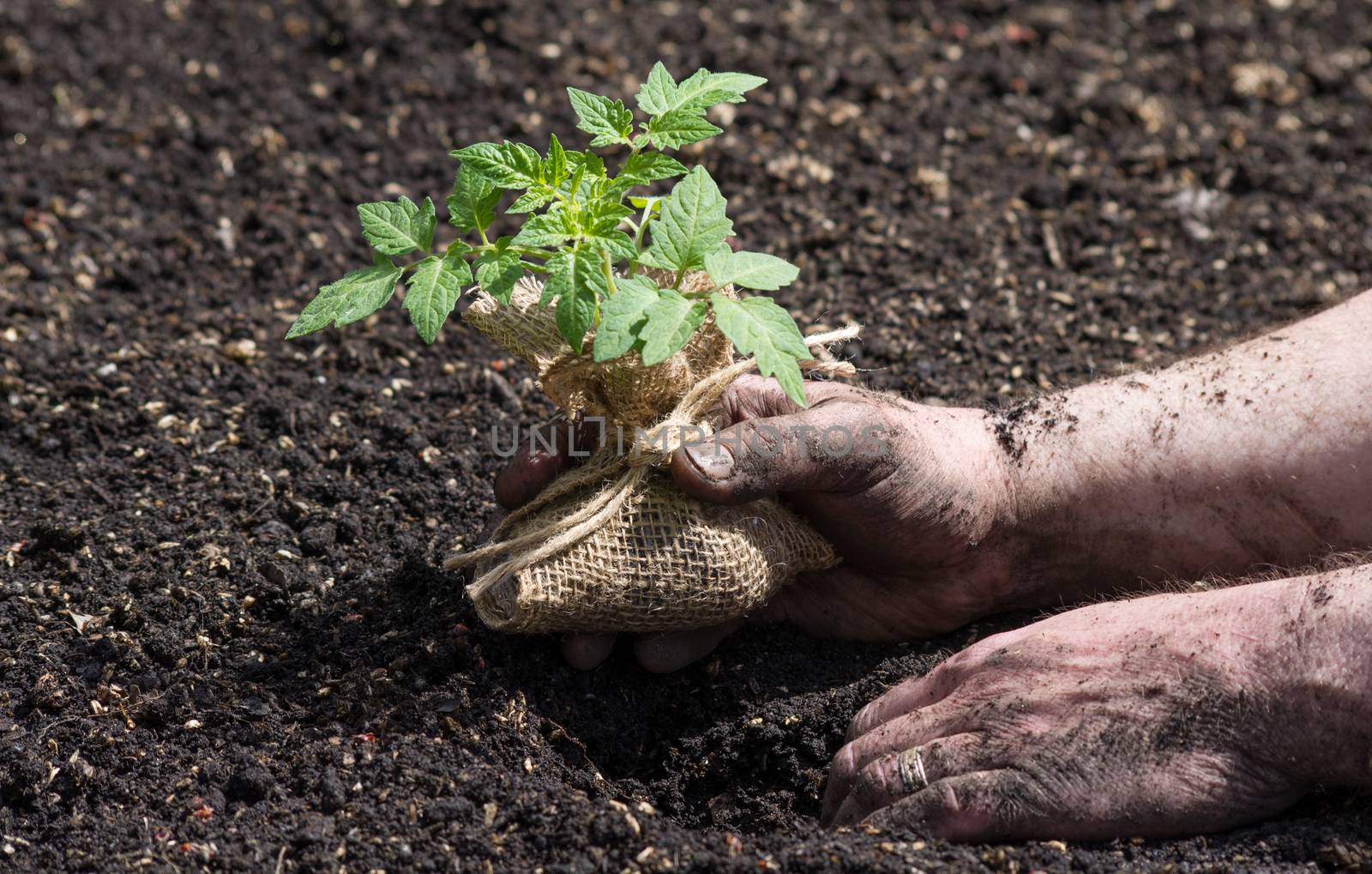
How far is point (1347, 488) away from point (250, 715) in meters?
2.49

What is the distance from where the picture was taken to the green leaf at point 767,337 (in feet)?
7.07

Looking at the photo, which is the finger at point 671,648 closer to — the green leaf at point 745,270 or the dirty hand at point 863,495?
the dirty hand at point 863,495

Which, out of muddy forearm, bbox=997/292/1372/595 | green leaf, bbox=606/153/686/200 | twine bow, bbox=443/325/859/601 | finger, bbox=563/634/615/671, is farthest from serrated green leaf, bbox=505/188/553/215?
muddy forearm, bbox=997/292/1372/595

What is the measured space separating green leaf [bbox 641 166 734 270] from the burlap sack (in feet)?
0.81

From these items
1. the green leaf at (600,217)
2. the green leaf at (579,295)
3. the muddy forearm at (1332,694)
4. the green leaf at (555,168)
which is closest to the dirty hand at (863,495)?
the green leaf at (579,295)

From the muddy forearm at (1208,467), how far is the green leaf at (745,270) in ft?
2.97

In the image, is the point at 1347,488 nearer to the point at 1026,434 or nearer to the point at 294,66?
the point at 1026,434

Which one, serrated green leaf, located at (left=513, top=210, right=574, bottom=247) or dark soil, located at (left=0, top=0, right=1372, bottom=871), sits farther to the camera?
dark soil, located at (left=0, top=0, right=1372, bottom=871)

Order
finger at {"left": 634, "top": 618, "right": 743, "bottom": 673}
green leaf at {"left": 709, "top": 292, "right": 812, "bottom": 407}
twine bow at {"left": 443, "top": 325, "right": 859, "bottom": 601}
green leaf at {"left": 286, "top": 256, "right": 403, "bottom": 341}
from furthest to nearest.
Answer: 1. finger at {"left": 634, "top": 618, "right": 743, "bottom": 673}
2. twine bow at {"left": 443, "top": 325, "right": 859, "bottom": 601}
3. green leaf at {"left": 286, "top": 256, "right": 403, "bottom": 341}
4. green leaf at {"left": 709, "top": 292, "right": 812, "bottom": 407}

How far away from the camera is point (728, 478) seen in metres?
2.45

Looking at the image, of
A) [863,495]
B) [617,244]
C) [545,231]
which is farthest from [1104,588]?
[545,231]

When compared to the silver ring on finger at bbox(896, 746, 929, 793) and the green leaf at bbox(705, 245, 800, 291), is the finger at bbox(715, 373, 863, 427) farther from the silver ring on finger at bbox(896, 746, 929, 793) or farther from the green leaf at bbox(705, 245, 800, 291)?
the silver ring on finger at bbox(896, 746, 929, 793)

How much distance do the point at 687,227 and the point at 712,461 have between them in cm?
47

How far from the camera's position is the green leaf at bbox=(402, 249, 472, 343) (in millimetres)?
2242
